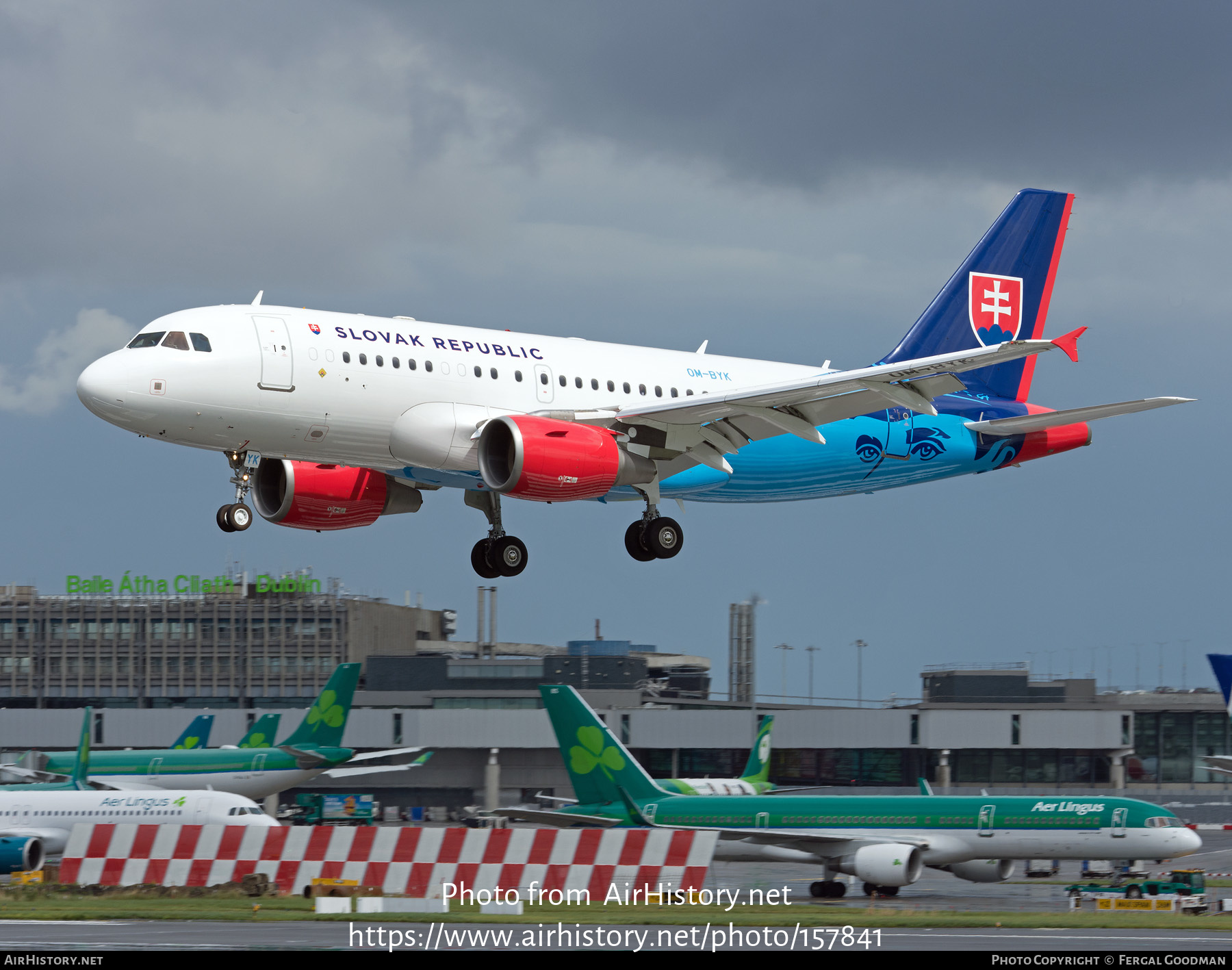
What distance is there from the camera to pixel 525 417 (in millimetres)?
36344

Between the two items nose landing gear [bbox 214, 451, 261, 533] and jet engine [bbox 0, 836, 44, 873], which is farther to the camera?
jet engine [bbox 0, 836, 44, 873]

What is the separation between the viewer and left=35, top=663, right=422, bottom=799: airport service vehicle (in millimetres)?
68875

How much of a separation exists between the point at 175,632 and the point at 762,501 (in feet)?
404

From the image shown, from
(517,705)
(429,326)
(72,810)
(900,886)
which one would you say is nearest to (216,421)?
(429,326)

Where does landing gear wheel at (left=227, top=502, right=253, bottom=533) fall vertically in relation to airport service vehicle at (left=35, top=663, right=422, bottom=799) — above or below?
above

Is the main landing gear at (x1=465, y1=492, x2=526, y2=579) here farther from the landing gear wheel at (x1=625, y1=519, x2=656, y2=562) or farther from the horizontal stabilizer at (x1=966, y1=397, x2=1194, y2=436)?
the horizontal stabilizer at (x1=966, y1=397, x2=1194, y2=436)

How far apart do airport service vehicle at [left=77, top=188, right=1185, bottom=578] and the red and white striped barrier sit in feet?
25.6

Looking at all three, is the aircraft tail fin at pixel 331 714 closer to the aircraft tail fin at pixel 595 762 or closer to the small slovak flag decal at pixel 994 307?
the aircraft tail fin at pixel 595 762

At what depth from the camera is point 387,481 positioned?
1614 inches

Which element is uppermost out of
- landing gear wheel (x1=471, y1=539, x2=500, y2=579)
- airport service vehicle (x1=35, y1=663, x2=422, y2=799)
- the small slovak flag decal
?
the small slovak flag decal

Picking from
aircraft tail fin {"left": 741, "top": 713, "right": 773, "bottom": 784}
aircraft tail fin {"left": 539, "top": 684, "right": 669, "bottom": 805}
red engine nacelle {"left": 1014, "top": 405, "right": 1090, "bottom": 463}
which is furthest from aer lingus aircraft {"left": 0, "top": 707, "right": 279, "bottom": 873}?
red engine nacelle {"left": 1014, "top": 405, "right": 1090, "bottom": 463}

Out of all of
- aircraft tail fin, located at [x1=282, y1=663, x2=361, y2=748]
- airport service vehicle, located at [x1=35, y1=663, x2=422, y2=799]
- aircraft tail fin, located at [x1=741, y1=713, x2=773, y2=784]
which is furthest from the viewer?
aircraft tail fin, located at [x1=282, y1=663, x2=361, y2=748]

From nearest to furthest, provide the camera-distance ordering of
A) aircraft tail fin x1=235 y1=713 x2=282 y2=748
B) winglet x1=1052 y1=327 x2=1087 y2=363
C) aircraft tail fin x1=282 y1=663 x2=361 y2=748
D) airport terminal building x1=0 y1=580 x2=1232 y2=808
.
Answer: winglet x1=1052 y1=327 x2=1087 y2=363 → aircraft tail fin x1=282 y1=663 x2=361 y2=748 → aircraft tail fin x1=235 y1=713 x2=282 y2=748 → airport terminal building x1=0 y1=580 x2=1232 y2=808

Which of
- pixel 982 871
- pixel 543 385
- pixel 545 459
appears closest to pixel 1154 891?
pixel 982 871
